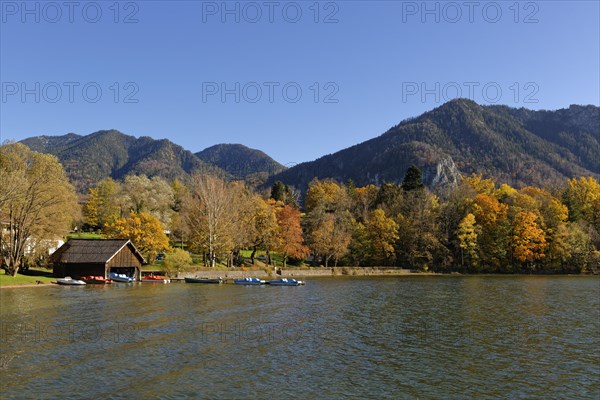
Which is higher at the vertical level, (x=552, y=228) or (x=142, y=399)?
(x=552, y=228)

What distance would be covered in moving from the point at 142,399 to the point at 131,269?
58840mm

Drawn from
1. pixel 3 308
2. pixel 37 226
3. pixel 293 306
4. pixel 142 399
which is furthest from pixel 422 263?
pixel 142 399

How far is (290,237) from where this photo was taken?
9081 cm

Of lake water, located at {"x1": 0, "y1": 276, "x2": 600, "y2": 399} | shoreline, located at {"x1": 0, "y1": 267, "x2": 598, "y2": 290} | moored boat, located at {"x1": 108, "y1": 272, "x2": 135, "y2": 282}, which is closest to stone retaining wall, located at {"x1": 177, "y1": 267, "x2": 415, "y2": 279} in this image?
shoreline, located at {"x1": 0, "y1": 267, "x2": 598, "y2": 290}

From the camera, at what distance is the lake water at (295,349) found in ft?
59.6

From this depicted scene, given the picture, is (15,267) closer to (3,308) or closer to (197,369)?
(3,308)

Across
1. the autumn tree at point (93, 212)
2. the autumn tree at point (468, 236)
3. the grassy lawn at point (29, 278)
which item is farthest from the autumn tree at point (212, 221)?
the autumn tree at point (468, 236)

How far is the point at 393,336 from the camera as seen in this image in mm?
28312

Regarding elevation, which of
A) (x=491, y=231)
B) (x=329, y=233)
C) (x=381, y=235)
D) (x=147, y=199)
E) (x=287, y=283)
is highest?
(x=147, y=199)

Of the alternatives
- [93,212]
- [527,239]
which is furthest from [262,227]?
[527,239]

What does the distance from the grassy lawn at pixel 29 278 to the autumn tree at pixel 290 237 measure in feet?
129

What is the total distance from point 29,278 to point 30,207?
28.6 feet

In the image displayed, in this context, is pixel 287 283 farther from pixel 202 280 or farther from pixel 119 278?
pixel 119 278

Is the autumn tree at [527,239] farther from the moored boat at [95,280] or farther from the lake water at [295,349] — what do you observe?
the moored boat at [95,280]
